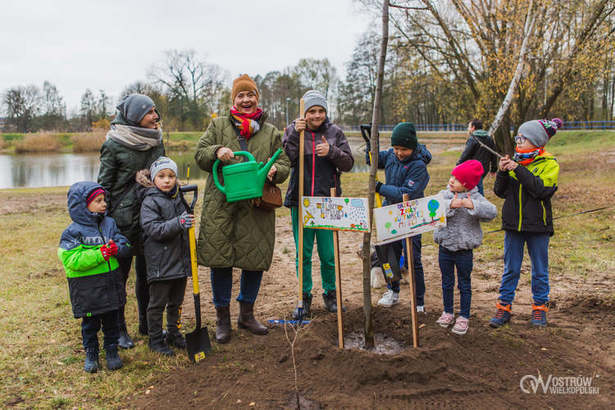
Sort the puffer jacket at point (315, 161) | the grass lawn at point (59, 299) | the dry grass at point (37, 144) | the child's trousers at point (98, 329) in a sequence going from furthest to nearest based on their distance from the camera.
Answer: the dry grass at point (37, 144) → the puffer jacket at point (315, 161) → the child's trousers at point (98, 329) → the grass lawn at point (59, 299)

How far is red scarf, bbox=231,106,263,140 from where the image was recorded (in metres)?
3.77

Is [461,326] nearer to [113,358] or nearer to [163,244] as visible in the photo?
[163,244]

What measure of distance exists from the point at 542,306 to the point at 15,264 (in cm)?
660

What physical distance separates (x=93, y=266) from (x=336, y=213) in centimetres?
184

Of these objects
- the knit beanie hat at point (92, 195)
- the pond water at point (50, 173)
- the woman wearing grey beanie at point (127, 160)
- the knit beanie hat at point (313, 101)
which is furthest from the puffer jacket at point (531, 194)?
the pond water at point (50, 173)

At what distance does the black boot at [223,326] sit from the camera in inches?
147

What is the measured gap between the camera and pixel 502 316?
395 centimetres

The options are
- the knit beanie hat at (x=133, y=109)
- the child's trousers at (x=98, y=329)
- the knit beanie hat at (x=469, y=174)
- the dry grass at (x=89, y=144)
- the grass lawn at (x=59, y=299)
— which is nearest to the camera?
the grass lawn at (x=59, y=299)

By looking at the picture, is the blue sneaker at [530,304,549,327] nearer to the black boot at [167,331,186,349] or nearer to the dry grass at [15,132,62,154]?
the black boot at [167,331,186,349]

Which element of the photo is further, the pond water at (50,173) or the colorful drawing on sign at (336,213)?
the pond water at (50,173)

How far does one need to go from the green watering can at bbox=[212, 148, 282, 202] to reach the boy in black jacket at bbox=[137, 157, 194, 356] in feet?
1.21

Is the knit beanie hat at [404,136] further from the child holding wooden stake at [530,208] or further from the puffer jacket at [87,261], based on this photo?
the puffer jacket at [87,261]

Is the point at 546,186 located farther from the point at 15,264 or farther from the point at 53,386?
the point at 15,264

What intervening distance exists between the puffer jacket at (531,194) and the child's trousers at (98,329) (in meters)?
3.39
